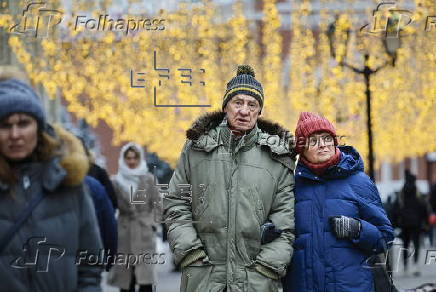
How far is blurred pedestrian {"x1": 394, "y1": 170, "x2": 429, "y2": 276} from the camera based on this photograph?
39.9 feet

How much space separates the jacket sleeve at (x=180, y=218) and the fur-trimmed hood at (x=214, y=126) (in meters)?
0.07

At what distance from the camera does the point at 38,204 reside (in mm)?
3045

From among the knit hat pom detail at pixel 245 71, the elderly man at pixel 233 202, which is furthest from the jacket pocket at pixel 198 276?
the knit hat pom detail at pixel 245 71

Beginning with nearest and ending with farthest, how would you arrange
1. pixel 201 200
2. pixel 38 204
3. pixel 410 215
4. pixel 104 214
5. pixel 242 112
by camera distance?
pixel 38 204 < pixel 201 200 < pixel 242 112 < pixel 104 214 < pixel 410 215

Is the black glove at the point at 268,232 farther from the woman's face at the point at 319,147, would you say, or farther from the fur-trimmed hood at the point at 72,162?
the fur-trimmed hood at the point at 72,162

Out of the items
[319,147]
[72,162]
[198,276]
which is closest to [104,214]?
[198,276]

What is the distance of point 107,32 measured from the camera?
393 inches

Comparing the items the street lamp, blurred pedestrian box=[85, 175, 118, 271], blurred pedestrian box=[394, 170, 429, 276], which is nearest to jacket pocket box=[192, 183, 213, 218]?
blurred pedestrian box=[85, 175, 118, 271]

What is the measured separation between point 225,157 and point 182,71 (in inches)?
171

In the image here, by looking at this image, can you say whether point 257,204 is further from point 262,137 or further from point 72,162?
point 72,162

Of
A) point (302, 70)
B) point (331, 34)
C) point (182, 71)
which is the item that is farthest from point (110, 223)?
point (302, 70)

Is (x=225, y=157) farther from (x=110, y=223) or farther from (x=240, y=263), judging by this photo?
(x=110, y=223)

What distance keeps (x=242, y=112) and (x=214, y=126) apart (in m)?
0.22

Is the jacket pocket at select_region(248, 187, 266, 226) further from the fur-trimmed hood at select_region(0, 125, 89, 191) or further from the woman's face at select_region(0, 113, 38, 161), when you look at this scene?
the woman's face at select_region(0, 113, 38, 161)
